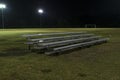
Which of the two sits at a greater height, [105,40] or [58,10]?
[58,10]

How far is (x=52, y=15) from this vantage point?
216ft

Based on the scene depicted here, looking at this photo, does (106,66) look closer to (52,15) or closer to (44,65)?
(44,65)

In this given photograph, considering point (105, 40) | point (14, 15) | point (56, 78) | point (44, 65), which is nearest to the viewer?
point (56, 78)

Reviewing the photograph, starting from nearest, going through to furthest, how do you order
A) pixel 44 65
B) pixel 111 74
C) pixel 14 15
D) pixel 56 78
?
pixel 56 78
pixel 111 74
pixel 44 65
pixel 14 15

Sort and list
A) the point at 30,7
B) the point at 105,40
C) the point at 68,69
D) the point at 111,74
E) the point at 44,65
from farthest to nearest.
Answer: the point at 30,7
the point at 105,40
the point at 44,65
the point at 68,69
the point at 111,74

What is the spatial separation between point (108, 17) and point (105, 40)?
48.5m

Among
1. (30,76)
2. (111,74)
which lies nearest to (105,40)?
(111,74)

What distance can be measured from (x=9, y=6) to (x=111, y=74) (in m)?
59.8

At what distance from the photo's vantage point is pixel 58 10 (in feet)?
222

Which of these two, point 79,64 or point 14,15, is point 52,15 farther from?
point 79,64

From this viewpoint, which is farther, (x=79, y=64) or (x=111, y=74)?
(x=79, y=64)

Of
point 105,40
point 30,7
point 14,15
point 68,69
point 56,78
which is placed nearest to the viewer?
point 56,78

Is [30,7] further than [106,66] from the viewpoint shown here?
Yes

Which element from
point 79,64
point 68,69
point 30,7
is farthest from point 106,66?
point 30,7
